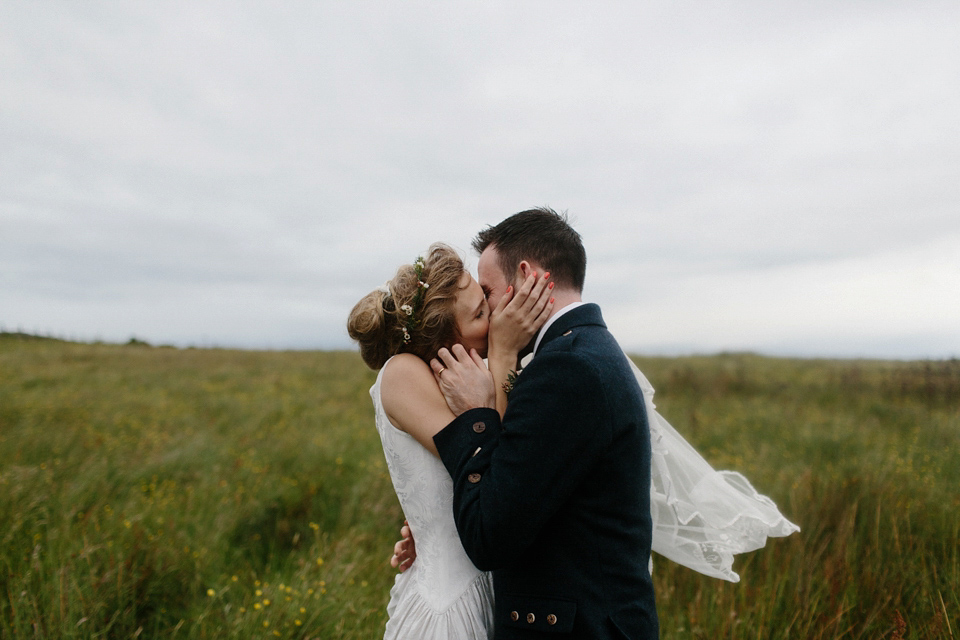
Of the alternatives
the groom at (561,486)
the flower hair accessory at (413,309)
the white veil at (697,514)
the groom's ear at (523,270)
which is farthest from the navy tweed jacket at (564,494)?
the white veil at (697,514)

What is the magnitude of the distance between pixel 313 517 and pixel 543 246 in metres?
5.12

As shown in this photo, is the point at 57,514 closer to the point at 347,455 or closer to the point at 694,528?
the point at 347,455

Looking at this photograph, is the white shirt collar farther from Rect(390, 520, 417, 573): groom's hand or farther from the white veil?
Rect(390, 520, 417, 573): groom's hand

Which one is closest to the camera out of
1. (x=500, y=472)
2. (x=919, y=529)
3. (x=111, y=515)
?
(x=500, y=472)

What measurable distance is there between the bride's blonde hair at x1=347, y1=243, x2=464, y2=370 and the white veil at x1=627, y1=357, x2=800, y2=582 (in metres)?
0.93

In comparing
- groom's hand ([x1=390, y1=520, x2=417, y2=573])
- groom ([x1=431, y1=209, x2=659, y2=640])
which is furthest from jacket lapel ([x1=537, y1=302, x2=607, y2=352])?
groom's hand ([x1=390, y1=520, x2=417, y2=573])

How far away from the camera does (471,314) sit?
2277 millimetres

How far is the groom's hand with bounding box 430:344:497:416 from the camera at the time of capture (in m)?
1.95

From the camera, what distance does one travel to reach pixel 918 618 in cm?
340

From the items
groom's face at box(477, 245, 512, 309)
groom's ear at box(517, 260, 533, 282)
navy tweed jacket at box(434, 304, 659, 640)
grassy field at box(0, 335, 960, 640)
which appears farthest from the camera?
grassy field at box(0, 335, 960, 640)

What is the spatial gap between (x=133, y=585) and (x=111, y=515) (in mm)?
1370

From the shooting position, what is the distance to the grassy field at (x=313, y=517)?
3.52m

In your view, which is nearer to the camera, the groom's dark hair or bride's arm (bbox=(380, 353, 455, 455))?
bride's arm (bbox=(380, 353, 455, 455))

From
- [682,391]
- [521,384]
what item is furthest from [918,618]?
[682,391]
